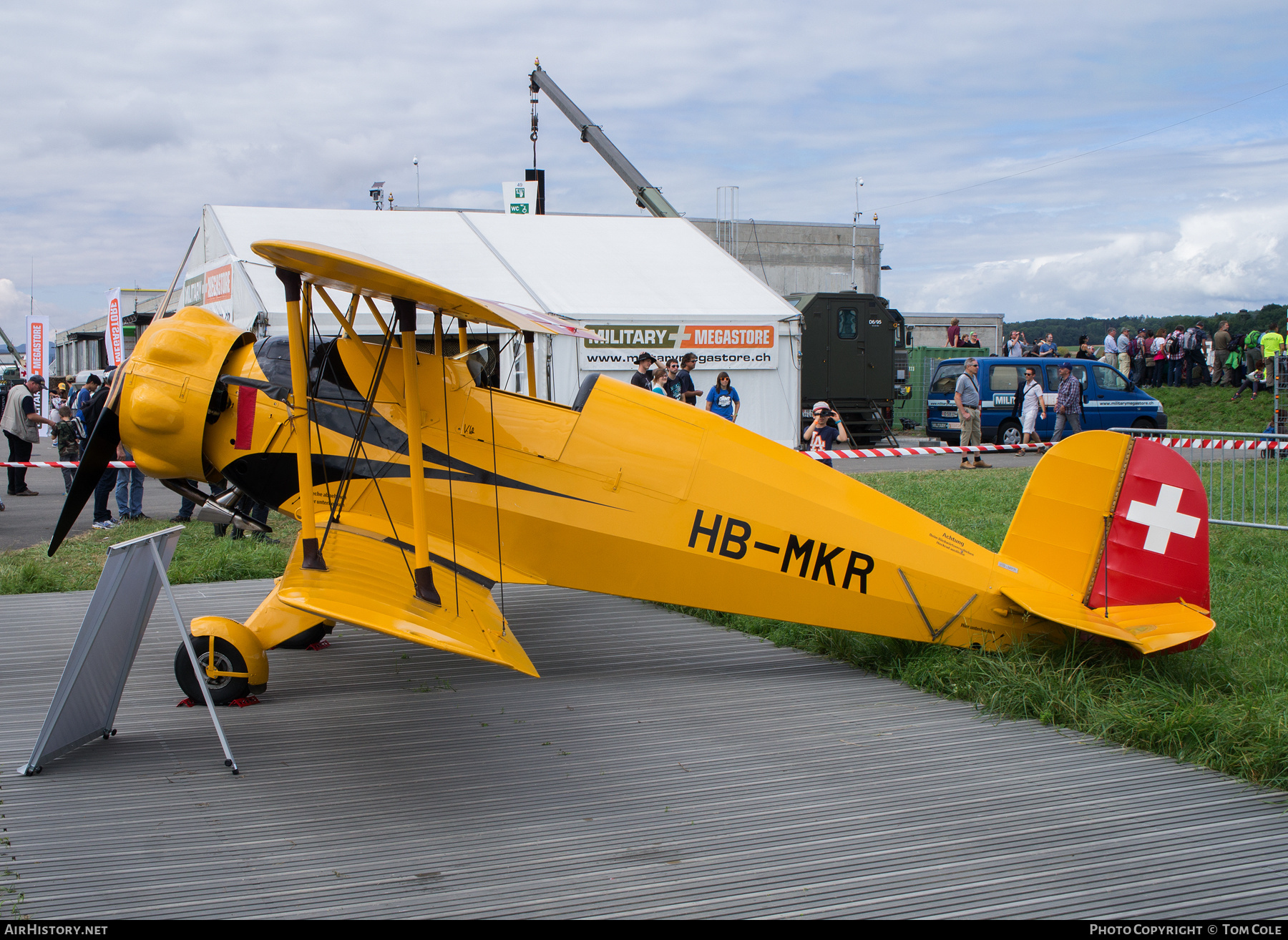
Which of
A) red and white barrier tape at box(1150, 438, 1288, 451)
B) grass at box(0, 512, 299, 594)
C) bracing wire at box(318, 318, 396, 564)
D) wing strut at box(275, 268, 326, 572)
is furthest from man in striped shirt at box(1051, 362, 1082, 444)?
wing strut at box(275, 268, 326, 572)

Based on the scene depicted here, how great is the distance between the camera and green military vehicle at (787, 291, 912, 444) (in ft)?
70.0

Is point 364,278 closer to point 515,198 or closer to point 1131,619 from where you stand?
point 1131,619

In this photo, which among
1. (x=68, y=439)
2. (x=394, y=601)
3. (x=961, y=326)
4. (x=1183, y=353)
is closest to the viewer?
(x=394, y=601)

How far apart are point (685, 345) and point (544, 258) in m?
2.79

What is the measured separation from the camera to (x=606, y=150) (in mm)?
29109

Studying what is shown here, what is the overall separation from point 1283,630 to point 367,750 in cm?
564

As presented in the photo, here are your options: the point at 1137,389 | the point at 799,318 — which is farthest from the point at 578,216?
the point at 1137,389

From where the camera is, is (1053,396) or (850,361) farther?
(850,361)

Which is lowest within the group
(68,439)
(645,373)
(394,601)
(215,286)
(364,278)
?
(394,601)

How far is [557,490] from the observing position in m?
5.48

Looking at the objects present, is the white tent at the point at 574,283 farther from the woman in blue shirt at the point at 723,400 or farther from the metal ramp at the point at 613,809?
the metal ramp at the point at 613,809

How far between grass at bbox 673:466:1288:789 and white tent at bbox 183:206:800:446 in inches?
348

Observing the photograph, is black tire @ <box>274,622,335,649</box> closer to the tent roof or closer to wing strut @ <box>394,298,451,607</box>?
wing strut @ <box>394,298,451,607</box>

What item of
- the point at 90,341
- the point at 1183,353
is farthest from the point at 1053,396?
the point at 90,341
